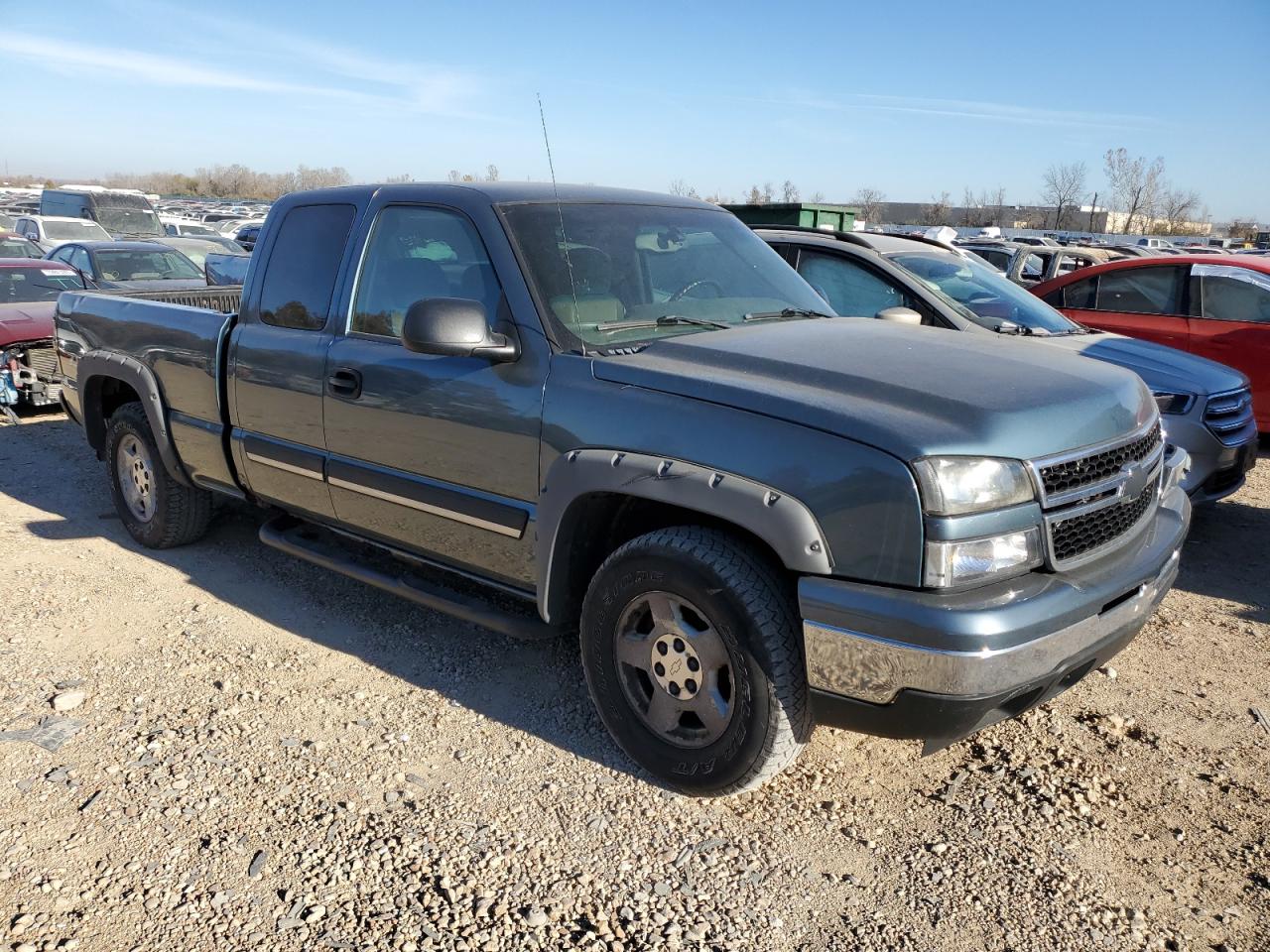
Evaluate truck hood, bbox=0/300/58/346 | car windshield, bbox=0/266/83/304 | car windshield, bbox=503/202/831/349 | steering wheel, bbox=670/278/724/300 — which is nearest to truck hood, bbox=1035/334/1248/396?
car windshield, bbox=503/202/831/349

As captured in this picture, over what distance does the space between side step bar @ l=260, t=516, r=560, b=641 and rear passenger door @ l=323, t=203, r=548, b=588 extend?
161 mm

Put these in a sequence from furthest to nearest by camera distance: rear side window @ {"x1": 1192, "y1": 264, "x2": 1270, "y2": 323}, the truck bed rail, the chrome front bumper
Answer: rear side window @ {"x1": 1192, "y1": 264, "x2": 1270, "y2": 323} < the truck bed rail < the chrome front bumper

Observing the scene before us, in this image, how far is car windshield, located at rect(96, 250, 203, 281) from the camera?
11820 mm

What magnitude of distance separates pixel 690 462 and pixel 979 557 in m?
0.85

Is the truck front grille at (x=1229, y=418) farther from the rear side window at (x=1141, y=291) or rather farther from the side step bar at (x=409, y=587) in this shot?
Result: the side step bar at (x=409, y=587)

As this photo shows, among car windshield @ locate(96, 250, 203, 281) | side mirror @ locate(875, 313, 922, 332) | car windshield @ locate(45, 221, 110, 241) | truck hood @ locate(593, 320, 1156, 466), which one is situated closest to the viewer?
truck hood @ locate(593, 320, 1156, 466)

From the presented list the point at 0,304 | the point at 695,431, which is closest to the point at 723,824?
the point at 695,431

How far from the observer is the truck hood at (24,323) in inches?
341

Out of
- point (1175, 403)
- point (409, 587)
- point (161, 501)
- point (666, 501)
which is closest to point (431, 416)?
point (409, 587)

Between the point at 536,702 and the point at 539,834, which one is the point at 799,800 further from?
the point at 536,702

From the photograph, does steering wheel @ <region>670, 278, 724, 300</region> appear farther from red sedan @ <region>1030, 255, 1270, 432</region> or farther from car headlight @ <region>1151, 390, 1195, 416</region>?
red sedan @ <region>1030, 255, 1270, 432</region>

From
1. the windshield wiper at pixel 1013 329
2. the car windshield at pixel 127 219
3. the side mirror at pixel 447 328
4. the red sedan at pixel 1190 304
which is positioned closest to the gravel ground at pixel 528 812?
the side mirror at pixel 447 328

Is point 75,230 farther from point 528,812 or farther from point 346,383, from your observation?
point 528,812

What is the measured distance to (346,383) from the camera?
3949mm
